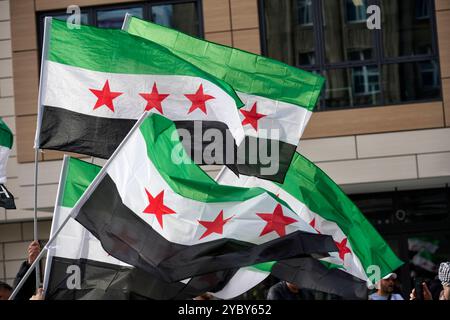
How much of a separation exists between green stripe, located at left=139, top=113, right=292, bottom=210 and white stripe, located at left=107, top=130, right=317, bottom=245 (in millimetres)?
42

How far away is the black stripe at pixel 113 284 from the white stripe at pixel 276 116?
259 cm

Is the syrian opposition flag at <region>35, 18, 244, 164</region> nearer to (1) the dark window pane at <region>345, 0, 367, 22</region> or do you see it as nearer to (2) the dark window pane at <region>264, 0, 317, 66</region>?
(2) the dark window pane at <region>264, 0, 317, 66</region>

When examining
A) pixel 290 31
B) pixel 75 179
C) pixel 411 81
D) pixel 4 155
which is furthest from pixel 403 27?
pixel 75 179

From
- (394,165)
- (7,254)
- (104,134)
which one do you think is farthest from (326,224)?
(7,254)

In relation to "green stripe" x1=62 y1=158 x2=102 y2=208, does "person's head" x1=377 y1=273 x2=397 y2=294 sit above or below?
below

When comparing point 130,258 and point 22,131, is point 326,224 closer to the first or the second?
point 130,258

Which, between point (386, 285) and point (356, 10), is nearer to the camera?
point (386, 285)

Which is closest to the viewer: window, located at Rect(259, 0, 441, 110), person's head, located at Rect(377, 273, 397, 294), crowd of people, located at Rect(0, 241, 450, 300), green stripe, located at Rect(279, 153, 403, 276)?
crowd of people, located at Rect(0, 241, 450, 300)

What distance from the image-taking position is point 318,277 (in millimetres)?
9703

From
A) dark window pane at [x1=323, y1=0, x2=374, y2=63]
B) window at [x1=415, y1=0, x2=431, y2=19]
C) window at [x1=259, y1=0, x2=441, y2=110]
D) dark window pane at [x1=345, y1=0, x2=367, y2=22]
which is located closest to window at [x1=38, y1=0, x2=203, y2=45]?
window at [x1=259, y1=0, x2=441, y2=110]

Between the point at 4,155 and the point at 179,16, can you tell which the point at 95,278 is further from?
the point at 179,16

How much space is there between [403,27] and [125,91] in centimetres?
885

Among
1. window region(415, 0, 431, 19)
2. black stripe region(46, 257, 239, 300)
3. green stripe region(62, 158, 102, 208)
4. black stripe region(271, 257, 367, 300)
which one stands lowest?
black stripe region(271, 257, 367, 300)

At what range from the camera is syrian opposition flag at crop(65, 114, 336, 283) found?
7.77m
